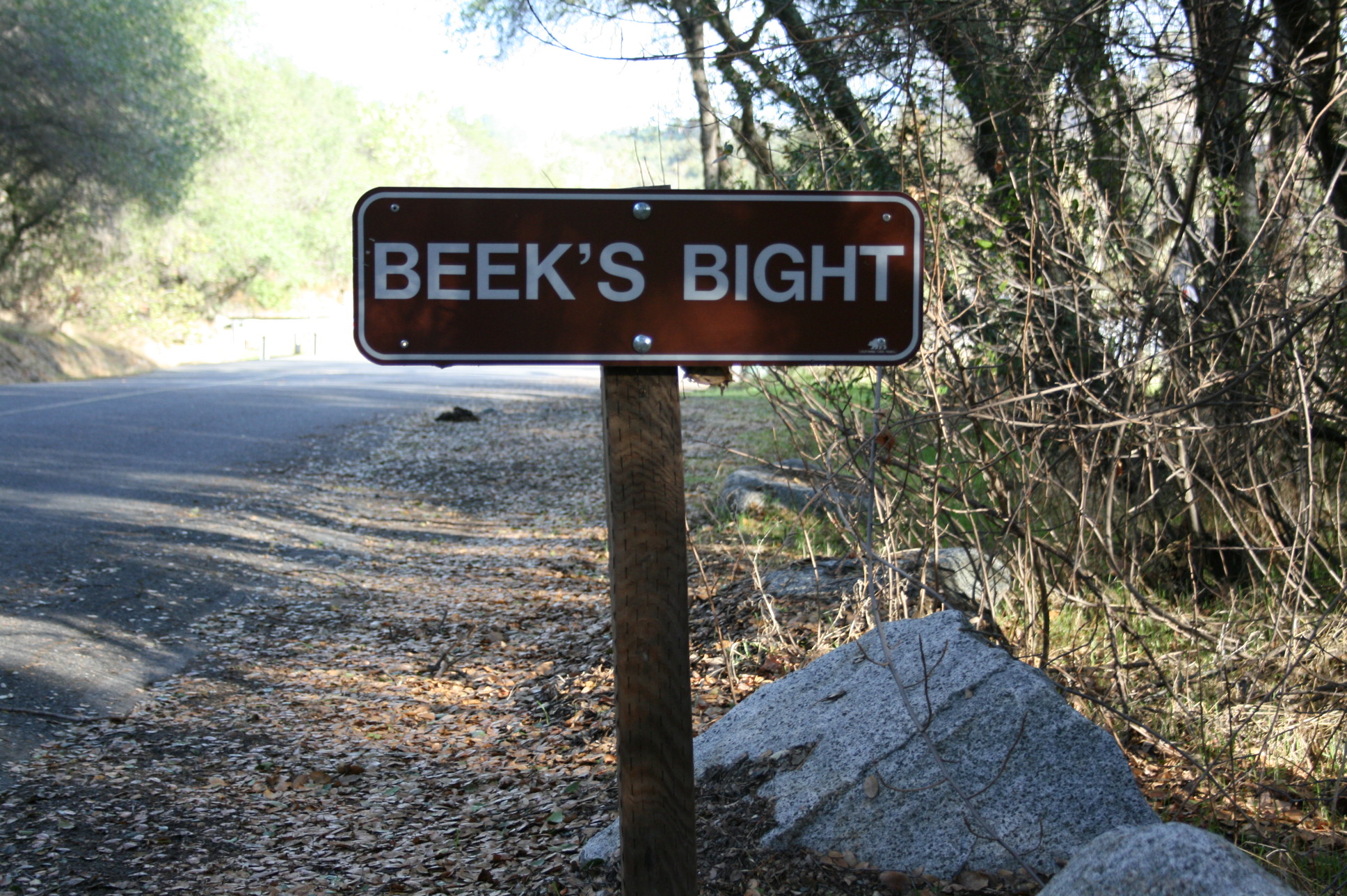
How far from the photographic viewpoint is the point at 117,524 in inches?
303

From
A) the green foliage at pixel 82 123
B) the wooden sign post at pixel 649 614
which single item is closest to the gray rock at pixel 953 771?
the wooden sign post at pixel 649 614

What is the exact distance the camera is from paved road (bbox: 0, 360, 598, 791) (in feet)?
16.5

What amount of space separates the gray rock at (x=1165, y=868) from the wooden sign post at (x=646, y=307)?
0.88m

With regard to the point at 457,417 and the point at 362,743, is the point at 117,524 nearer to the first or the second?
the point at 362,743

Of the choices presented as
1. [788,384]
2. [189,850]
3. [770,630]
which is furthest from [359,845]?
[788,384]

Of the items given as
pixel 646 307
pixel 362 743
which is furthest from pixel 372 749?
pixel 646 307

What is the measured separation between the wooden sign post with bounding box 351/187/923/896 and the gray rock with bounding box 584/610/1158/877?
1.12 m

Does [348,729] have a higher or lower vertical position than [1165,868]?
lower

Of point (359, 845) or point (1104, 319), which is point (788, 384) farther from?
point (359, 845)

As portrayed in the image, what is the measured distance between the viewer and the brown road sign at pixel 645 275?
2.01 m

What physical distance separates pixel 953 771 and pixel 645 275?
1.83 m

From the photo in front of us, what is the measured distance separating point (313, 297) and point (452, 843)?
58379 mm

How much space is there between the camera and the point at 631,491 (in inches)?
79.0

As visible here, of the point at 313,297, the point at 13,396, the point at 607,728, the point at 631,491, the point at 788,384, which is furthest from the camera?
the point at 313,297
